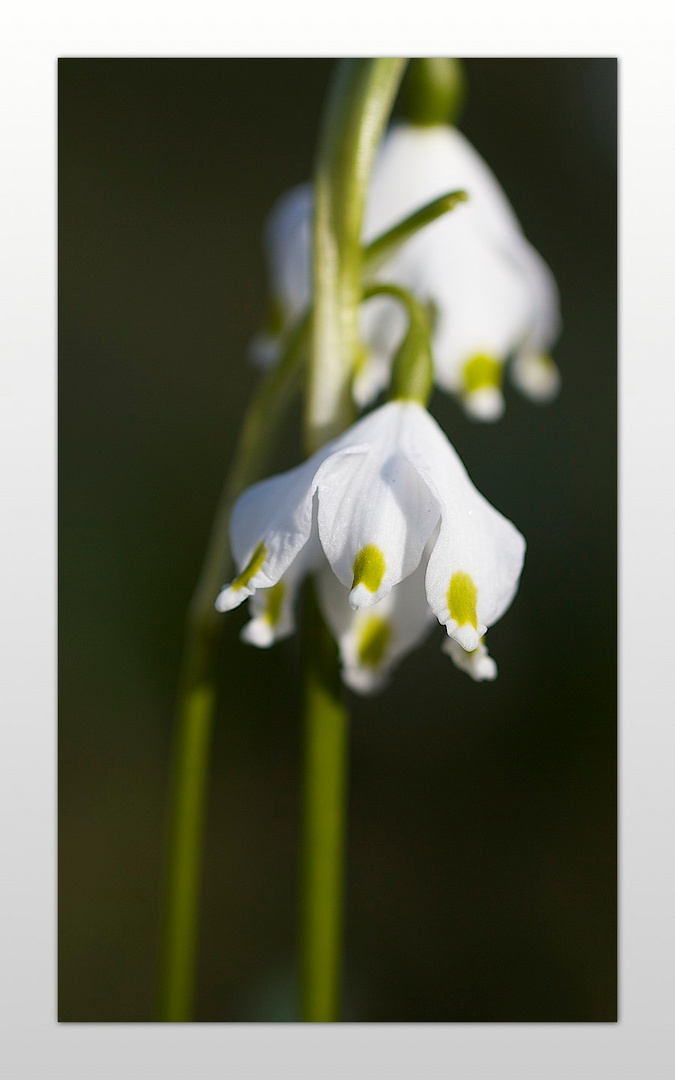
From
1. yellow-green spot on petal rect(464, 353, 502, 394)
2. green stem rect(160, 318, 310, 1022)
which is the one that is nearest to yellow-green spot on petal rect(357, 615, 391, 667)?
green stem rect(160, 318, 310, 1022)

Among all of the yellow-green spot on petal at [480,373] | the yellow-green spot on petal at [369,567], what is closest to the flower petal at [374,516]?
the yellow-green spot on petal at [369,567]

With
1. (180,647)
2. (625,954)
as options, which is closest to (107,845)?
(180,647)

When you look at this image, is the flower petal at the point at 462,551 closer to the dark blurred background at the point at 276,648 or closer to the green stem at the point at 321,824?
the green stem at the point at 321,824

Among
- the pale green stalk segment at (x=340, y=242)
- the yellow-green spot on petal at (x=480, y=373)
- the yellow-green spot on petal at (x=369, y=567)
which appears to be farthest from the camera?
the yellow-green spot on petal at (x=480, y=373)

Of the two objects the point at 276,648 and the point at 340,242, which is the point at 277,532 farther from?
the point at 276,648

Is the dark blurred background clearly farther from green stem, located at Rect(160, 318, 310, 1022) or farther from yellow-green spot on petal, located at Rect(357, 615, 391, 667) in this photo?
yellow-green spot on petal, located at Rect(357, 615, 391, 667)

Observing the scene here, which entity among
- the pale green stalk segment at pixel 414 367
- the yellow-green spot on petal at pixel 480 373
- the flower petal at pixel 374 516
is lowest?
the flower petal at pixel 374 516

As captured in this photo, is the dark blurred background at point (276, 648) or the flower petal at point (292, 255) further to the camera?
the dark blurred background at point (276, 648)
